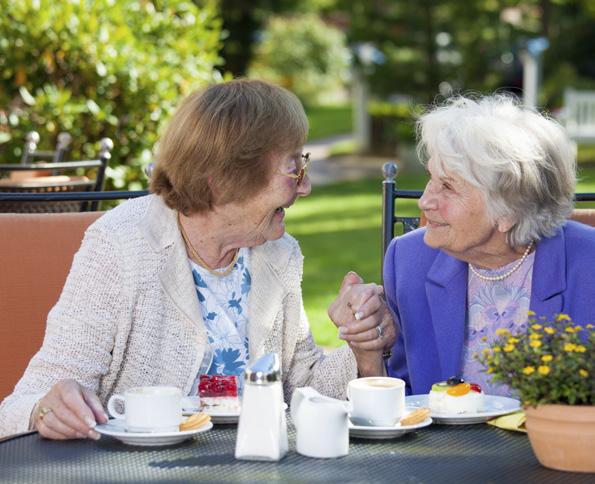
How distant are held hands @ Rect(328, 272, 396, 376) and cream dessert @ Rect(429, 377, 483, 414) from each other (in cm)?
38

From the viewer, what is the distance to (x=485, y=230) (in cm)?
323

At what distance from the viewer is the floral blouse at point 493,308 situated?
331cm

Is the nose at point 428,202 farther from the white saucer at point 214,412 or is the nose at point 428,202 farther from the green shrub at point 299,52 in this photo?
the green shrub at point 299,52

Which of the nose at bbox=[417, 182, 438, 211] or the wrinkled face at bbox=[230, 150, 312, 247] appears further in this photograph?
the nose at bbox=[417, 182, 438, 211]

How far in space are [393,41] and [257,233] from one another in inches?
625

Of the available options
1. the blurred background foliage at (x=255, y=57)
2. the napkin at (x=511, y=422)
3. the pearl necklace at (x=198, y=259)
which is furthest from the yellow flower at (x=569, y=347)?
the blurred background foliage at (x=255, y=57)

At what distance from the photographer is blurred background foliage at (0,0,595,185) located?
Answer: 7164 millimetres

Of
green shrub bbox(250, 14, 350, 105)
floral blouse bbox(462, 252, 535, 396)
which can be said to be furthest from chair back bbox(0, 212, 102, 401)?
green shrub bbox(250, 14, 350, 105)

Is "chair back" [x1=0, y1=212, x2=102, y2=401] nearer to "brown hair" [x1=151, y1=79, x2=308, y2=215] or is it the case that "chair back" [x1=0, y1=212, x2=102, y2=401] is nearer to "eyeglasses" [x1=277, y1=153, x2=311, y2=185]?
"brown hair" [x1=151, y1=79, x2=308, y2=215]

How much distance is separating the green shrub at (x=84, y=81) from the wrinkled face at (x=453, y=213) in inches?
157

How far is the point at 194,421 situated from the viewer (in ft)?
8.23

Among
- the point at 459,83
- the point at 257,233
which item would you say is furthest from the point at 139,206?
the point at 459,83

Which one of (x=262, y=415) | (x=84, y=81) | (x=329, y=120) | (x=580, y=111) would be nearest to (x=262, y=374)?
(x=262, y=415)

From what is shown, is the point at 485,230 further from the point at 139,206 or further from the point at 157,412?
the point at 157,412
